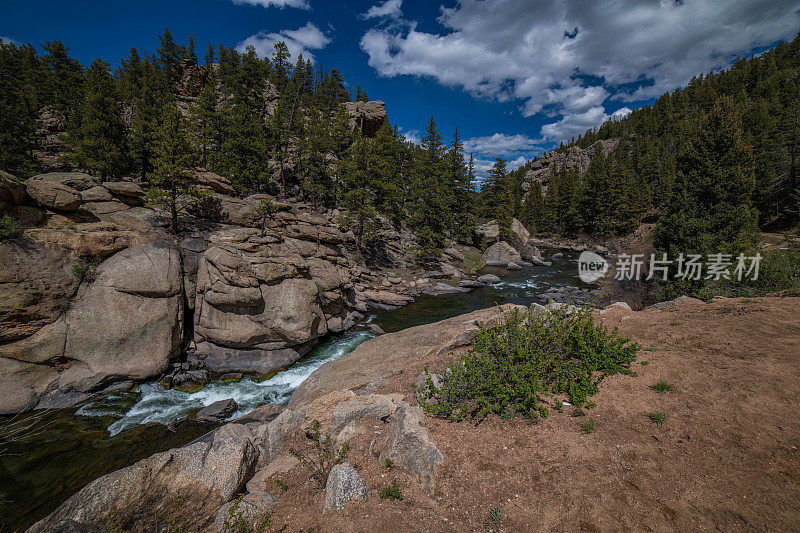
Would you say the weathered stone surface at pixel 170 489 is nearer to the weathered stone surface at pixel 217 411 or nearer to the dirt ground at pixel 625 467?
the dirt ground at pixel 625 467

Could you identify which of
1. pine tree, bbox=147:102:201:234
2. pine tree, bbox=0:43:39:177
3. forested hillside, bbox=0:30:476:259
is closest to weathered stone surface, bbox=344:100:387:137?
forested hillside, bbox=0:30:476:259

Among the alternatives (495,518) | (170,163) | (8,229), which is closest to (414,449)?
(495,518)

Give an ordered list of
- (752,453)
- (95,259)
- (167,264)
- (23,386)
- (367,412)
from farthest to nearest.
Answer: (167,264) < (95,259) < (23,386) < (367,412) < (752,453)

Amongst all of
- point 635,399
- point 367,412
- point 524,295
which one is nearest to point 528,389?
point 635,399

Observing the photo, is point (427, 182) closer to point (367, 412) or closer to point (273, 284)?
point (273, 284)

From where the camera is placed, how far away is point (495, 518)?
3908mm

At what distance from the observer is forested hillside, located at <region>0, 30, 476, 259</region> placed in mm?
22859

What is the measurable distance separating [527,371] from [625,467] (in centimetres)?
209

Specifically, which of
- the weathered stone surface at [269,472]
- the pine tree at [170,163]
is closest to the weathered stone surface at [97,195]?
the pine tree at [170,163]

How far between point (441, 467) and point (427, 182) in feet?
108

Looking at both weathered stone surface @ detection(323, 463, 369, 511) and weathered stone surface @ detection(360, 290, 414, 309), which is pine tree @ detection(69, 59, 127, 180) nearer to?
weathered stone surface @ detection(360, 290, 414, 309)

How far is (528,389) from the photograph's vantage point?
5824 mm

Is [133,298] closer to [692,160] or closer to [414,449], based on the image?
[414,449]

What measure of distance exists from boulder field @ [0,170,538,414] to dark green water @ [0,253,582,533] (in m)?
0.85
